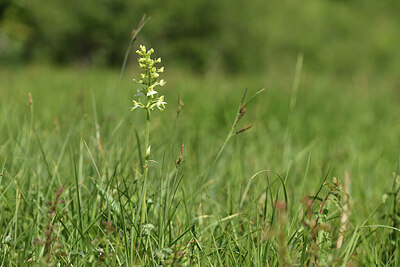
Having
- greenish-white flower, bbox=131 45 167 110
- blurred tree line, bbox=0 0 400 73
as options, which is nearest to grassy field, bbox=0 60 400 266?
greenish-white flower, bbox=131 45 167 110

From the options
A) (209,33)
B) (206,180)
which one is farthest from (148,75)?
(209,33)

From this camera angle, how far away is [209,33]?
25797mm

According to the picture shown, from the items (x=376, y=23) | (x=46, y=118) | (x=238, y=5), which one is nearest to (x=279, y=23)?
(x=238, y=5)

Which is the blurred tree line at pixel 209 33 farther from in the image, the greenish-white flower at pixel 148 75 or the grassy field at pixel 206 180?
the greenish-white flower at pixel 148 75

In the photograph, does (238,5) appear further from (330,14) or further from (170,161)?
(170,161)

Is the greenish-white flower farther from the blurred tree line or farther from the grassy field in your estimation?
the blurred tree line

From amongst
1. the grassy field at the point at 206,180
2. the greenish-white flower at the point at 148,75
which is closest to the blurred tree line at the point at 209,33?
the grassy field at the point at 206,180

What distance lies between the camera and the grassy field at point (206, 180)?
121cm

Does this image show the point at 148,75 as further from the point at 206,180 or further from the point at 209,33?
the point at 209,33

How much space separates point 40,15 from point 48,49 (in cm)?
377

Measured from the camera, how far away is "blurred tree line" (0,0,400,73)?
733 inches

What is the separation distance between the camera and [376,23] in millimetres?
36719

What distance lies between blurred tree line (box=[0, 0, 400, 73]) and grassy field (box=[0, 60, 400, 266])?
11.5 metres

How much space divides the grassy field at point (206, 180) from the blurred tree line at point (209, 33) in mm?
11513
